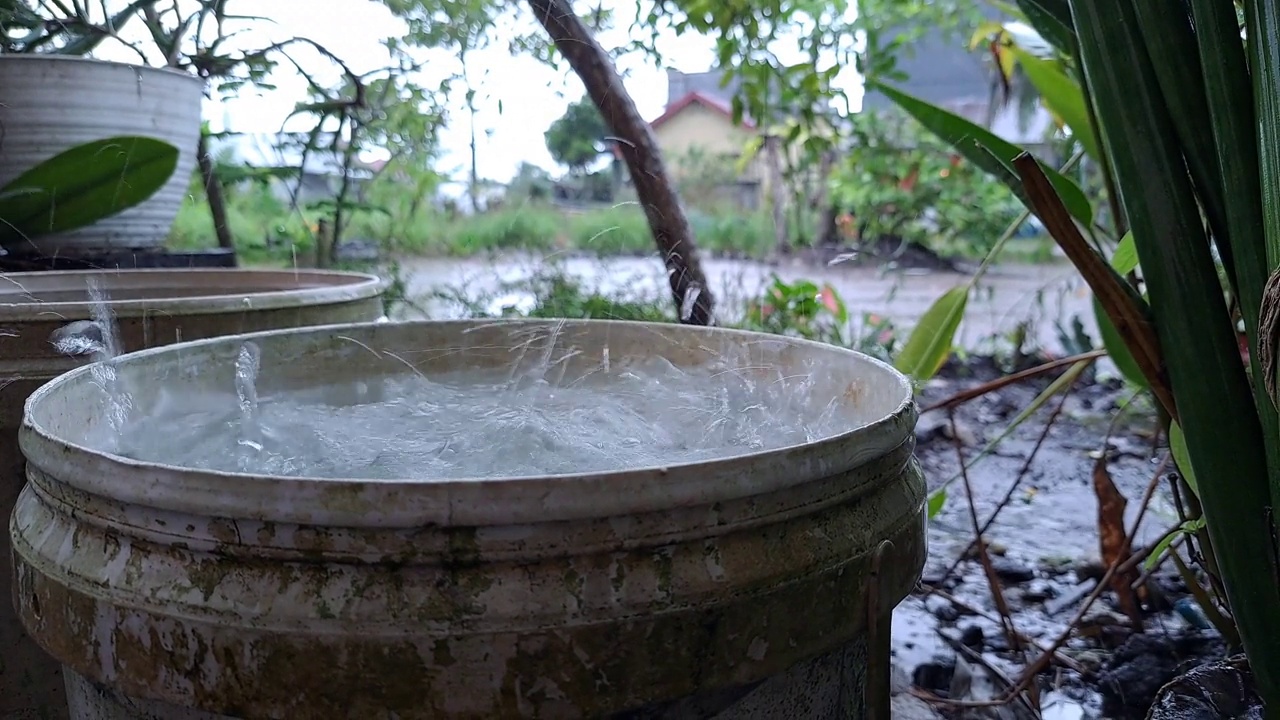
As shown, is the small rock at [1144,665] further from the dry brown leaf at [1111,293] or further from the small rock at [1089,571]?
the dry brown leaf at [1111,293]

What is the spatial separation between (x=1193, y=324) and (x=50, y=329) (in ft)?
3.79

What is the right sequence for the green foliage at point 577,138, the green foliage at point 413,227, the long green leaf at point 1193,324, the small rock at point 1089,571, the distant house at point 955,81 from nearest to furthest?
the long green leaf at point 1193,324
the small rock at point 1089,571
the green foliage at point 577,138
the green foliage at point 413,227
the distant house at point 955,81

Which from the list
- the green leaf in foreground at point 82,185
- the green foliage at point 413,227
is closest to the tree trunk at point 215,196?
the green foliage at point 413,227

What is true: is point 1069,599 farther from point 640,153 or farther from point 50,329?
point 50,329

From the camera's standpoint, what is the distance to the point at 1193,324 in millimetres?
862

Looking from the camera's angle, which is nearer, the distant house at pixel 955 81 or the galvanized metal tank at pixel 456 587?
the galvanized metal tank at pixel 456 587

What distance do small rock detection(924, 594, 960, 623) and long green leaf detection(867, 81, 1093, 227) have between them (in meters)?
0.88

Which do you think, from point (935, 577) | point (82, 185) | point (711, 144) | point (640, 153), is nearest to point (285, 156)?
point (82, 185)

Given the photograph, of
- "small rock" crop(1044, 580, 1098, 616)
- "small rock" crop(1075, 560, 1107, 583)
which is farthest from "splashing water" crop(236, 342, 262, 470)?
"small rock" crop(1075, 560, 1107, 583)

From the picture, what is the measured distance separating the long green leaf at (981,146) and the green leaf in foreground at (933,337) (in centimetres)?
38

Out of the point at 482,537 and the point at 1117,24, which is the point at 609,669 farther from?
the point at 1117,24

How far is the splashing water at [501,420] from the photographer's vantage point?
80cm

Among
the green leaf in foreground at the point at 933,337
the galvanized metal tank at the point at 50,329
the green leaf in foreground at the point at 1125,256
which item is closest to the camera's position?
the galvanized metal tank at the point at 50,329

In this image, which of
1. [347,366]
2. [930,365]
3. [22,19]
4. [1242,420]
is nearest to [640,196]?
[930,365]
